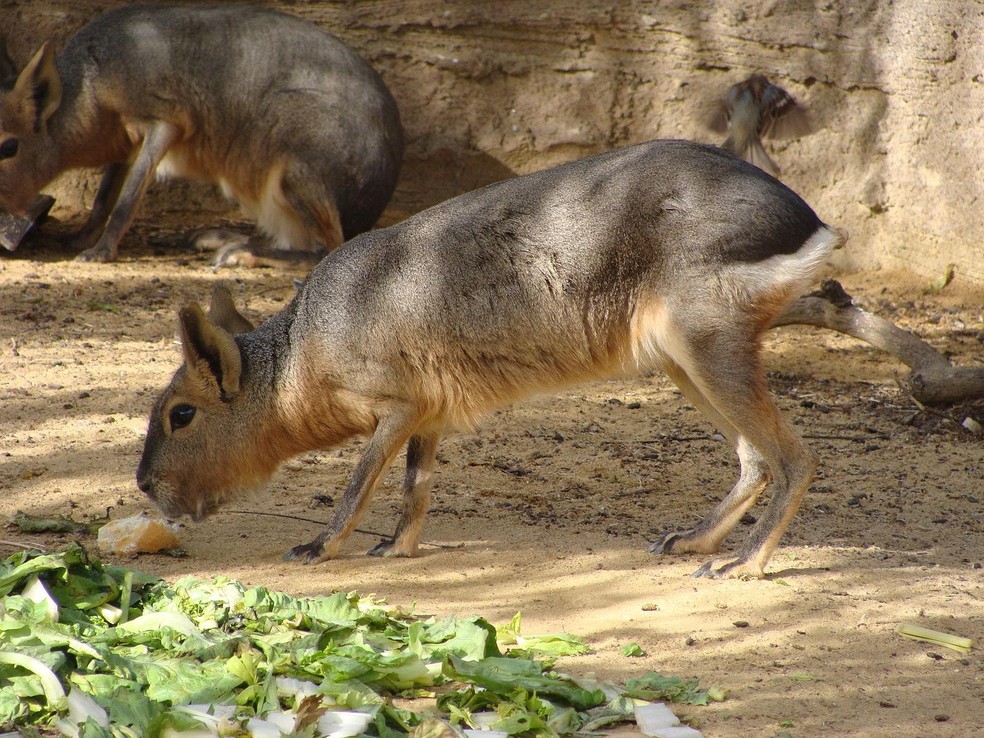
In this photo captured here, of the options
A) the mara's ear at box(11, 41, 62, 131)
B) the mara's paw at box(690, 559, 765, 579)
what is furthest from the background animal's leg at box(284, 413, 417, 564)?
the mara's ear at box(11, 41, 62, 131)

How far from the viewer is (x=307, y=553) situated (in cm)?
461

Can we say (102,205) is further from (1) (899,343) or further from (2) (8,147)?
(1) (899,343)

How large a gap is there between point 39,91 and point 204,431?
4469 mm

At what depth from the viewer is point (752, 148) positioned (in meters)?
6.65

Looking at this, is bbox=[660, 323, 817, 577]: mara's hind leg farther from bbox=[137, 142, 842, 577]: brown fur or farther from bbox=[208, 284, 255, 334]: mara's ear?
bbox=[208, 284, 255, 334]: mara's ear

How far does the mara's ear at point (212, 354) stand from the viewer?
15.2 ft

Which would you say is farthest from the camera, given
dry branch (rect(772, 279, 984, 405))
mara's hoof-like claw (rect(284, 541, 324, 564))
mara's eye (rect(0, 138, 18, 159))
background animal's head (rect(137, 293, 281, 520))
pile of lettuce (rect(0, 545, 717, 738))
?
mara's eye (rect(0, 138, 18, 159))

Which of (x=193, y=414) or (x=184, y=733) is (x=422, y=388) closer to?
(x=193, y=414)

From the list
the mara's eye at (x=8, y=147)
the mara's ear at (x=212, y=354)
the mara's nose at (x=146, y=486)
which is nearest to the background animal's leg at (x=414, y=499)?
the mara's ear at (x=212, y=354)

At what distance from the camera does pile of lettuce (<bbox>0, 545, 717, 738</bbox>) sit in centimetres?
316

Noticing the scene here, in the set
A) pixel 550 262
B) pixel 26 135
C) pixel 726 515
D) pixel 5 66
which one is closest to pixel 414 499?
pixel 550 262

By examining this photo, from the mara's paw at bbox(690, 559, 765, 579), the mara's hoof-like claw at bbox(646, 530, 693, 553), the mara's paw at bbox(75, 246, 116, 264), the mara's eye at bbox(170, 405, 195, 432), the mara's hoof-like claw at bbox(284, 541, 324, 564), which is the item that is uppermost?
the mara's eye at bbox(170, 405, 195, 432)

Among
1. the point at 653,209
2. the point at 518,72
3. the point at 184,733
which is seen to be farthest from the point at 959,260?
the point at 184,733

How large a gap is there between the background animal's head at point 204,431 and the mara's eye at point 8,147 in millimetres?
4324
